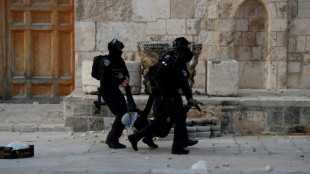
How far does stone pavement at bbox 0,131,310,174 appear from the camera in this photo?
8312 millimetres

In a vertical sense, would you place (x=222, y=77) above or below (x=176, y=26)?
below

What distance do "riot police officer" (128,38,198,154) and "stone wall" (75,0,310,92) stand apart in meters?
4.15

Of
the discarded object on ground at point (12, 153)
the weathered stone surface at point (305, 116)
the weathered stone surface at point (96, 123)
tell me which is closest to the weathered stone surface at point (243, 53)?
the weathered stone surface at point (305, 116)

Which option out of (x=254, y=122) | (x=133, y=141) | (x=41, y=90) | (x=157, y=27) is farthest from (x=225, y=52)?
(x=133, y=141)

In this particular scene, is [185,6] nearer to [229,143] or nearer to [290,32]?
[290,32]

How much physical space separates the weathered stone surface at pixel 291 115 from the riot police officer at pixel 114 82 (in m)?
3.13

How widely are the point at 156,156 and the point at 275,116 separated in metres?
3.06

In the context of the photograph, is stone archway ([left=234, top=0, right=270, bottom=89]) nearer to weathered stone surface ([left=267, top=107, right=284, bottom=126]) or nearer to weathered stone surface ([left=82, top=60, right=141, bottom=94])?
weathered stone surface ([left=267, top=107, right=284, bottom=126])

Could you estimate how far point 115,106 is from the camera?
392 inches

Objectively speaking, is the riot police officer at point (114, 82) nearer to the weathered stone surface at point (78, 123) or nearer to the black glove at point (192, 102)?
the black glove at point (192, 102)

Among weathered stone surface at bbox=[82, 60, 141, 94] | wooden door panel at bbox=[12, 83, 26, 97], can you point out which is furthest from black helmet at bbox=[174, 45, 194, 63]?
wooden door panel at bbox=[12, 83, 26, 97]

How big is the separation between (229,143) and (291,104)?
5.20 ft

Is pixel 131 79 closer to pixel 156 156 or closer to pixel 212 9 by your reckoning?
pixel 212 9

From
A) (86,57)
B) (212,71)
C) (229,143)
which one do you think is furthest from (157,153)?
(86,57)
